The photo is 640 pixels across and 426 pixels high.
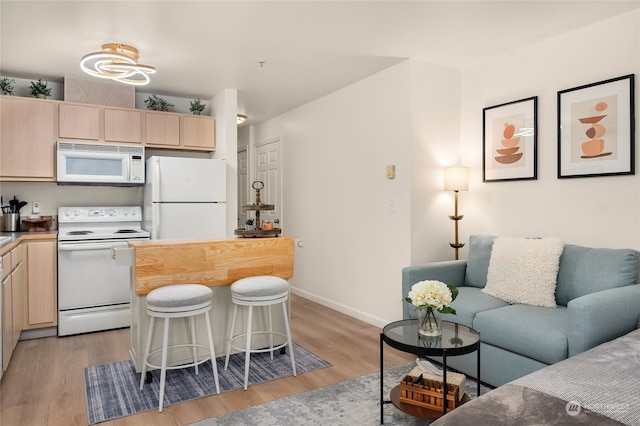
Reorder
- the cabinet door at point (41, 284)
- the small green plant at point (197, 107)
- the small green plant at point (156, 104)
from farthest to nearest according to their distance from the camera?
the small green plant at point (197, 107) → the small green plant at point (156, 104) → the cabinet door at point (41, 284)

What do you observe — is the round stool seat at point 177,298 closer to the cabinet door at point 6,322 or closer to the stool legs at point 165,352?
the stool legs at point 165,352

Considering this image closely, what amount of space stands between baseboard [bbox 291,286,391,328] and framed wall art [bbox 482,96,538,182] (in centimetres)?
166

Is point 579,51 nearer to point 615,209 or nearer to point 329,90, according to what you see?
point 615,209

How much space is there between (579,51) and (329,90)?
2.41 m

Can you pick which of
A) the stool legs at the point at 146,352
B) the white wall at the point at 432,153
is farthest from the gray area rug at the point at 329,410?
the white wall at the point at 432,153

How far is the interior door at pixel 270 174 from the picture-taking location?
594 centimetres

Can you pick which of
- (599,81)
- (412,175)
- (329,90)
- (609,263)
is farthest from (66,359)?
(599,81)

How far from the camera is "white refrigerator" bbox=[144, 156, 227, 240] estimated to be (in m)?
4.14

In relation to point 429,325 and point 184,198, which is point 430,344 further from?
point 184,198

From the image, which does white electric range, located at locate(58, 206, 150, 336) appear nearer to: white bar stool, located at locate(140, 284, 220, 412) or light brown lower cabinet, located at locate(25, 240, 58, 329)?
light brown lower cabinet, located at locate(25, 240, 58, 329)

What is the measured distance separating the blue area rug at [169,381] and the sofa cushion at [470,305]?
1.00m

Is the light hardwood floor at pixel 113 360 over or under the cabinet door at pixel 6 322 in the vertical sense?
under

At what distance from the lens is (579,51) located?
3.08 metres

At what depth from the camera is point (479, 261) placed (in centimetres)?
337
